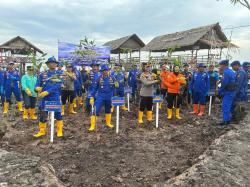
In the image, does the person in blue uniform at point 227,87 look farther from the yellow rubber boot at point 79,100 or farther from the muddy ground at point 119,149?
the yellow rubber boot at point 79,100

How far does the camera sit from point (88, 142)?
702 cm

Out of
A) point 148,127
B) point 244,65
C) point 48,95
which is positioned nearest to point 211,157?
point 148,127

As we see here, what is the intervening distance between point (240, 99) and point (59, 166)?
6811mm

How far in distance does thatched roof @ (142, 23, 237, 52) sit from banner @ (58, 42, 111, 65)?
5988mm

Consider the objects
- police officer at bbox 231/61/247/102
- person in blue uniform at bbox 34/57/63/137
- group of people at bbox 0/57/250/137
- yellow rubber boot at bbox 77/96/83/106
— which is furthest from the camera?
yellow rubber boot at bbox 77/96/83/106

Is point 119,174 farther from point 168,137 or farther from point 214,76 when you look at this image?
point 214,76

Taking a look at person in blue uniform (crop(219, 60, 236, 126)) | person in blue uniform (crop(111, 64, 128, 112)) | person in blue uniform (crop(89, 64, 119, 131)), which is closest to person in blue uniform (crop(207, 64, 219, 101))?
person in blue uniform (crop(219, 60, 236, 126))

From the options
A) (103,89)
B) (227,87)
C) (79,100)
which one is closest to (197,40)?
(79,100)

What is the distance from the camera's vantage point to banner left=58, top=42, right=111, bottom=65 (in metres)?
16.0

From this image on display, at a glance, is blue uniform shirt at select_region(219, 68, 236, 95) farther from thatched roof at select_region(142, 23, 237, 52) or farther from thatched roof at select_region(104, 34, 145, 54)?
thatched roof at select_region(104, 34, 145, 54)

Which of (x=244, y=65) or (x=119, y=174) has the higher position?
(x=244, y=65)

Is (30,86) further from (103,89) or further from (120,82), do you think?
(120,82)

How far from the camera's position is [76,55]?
16672 mm

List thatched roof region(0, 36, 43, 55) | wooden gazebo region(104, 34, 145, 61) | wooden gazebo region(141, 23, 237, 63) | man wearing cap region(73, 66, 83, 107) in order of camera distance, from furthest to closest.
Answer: wooden gazebo region(104, 34, 145, 61) < thatched roof region(0, 36, 43, 55) < wooden gazebo region(141, 23, 237, 63) < man wearing cap region(73, 66, 83, 107)
